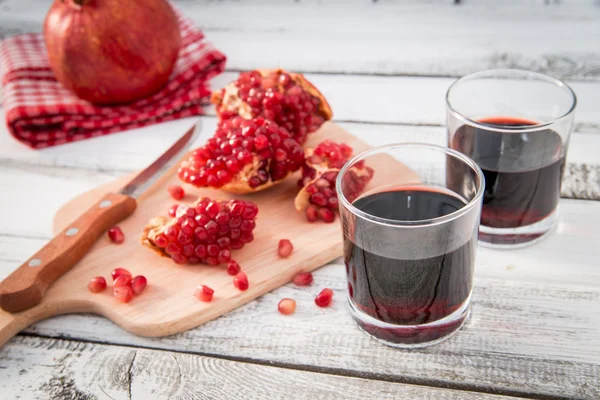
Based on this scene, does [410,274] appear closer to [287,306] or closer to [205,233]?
[287,306]

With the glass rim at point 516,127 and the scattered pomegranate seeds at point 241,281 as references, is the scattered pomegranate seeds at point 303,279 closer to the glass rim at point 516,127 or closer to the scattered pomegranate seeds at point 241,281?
the scattered pomegranate seeds at point 241,281

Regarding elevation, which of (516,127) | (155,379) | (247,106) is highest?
(516,127)

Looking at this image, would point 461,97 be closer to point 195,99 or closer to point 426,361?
point 426,361

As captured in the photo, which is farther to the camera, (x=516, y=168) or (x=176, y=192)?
(x=176, y=192)

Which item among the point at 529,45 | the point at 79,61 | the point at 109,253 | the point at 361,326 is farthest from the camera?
the point at 529,45

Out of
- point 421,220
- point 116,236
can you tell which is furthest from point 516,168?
point 116,236

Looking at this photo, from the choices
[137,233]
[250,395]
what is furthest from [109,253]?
[250,395]
